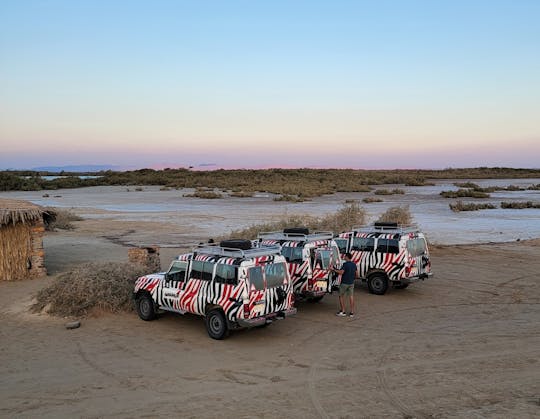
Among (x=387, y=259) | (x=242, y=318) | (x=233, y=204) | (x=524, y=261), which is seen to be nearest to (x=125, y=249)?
(x=387, y=259)

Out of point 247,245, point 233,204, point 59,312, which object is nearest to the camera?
point 247,245

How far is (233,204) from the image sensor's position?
5441 centimetres

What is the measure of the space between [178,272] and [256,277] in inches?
91.8

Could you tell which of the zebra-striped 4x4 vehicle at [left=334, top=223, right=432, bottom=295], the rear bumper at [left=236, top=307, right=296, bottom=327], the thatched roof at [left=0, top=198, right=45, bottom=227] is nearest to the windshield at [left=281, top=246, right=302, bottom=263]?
the rear bumper at [left=236, top=307, right=296, bottom=327]

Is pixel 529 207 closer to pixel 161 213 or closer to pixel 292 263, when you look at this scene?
pixel 161 213

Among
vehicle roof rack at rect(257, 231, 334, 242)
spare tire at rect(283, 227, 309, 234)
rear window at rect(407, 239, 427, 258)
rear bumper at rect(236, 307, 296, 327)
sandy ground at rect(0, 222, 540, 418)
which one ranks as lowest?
sandy ground at rect(0, 222, 540, 418)

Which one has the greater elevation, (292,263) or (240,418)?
(292,263)

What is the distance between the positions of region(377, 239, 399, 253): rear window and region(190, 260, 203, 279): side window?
6.68m

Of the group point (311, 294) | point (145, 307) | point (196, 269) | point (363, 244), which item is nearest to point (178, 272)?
point (196, 269)

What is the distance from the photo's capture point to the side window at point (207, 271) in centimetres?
1215

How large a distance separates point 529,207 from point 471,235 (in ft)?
70.8

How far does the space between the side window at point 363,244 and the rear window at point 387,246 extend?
242 mm

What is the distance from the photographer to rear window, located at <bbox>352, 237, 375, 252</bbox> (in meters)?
17.2

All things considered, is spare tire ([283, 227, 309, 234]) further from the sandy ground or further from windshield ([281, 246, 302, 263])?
the sandy ground
